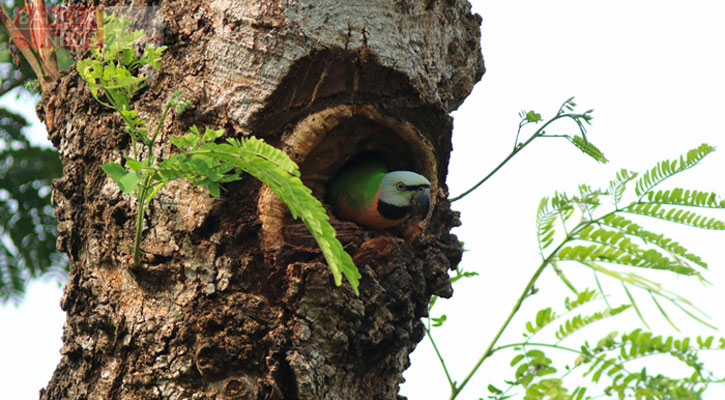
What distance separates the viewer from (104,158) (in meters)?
2.97

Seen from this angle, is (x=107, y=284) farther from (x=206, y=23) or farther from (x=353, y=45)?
(x=353, y=45)

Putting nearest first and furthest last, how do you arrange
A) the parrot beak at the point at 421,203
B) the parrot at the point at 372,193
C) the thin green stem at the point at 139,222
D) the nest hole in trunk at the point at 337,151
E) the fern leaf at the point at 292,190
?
the fern leaf at the point at 292,190 → the thin green stem at the point at 139,222 → the nest hole in trunk at the point at 337,151 → the parrot beak at the point at 421,203 → the parrot at the point at 372,193

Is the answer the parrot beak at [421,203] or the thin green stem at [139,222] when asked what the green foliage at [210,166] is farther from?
the parrot beak at [421,203]

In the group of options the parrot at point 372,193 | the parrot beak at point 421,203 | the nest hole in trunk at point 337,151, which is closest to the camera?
the nest hole in trunk at point 337,151

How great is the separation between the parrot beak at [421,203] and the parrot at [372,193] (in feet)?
0.14

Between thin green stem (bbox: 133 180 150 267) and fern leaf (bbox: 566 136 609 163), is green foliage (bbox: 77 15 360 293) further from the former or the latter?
fern leaf (bbox: 566 136 609 163)

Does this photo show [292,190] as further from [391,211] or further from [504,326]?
[391,211]

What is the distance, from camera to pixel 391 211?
3.88 metres

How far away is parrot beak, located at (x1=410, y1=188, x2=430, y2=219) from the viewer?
3510 millimetres

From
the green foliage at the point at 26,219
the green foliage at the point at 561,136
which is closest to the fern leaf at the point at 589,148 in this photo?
the green foliage at the point at 561,136

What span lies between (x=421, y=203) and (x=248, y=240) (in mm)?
1064

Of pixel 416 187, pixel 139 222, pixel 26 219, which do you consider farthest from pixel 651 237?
pixel 26 219

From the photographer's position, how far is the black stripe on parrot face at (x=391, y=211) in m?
3.75

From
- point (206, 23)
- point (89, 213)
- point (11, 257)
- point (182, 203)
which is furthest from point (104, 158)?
point (11, 257)
